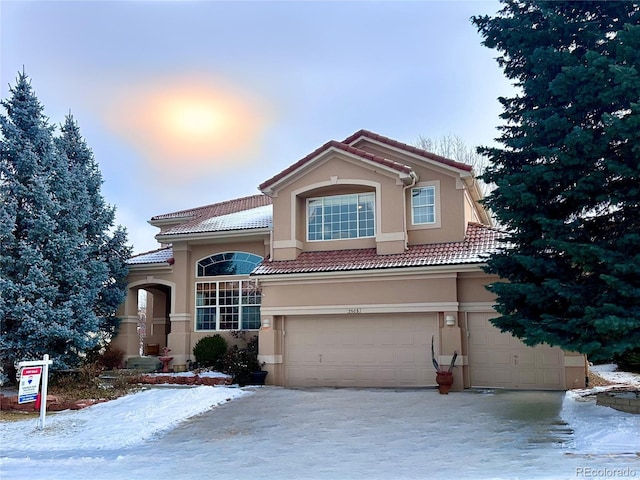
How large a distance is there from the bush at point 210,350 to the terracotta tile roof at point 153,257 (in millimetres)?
3525

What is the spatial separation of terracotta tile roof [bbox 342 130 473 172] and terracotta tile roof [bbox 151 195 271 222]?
6.29 metres

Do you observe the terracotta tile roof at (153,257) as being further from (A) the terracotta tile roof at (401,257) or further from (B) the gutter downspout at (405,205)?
(B) the gutter downspout at (405,205)

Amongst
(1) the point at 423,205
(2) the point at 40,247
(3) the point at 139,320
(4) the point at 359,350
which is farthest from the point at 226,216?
(4) the point at 359,350

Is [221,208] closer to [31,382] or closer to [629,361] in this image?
[31,382]

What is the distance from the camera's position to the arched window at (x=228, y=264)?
66.9ft

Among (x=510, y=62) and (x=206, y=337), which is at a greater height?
(x=510, y=62)

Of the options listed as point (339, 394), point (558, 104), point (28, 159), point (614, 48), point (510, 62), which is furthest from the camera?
point (28, 159)

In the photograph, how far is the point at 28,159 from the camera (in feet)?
53.9

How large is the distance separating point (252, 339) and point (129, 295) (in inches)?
223

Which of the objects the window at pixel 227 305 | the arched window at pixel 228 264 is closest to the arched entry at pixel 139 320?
the window at pixel 227 305

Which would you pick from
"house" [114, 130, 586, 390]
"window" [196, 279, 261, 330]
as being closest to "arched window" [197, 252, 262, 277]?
"house" [114, 130, 586, 390]

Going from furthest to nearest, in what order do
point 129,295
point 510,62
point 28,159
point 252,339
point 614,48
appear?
point 129,295, point 252,339, point 28,159, point 510,62, point 614,48

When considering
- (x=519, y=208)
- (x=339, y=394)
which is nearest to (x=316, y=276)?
(x=339, y=394)

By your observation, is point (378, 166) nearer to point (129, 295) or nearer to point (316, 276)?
point (316, 276)
